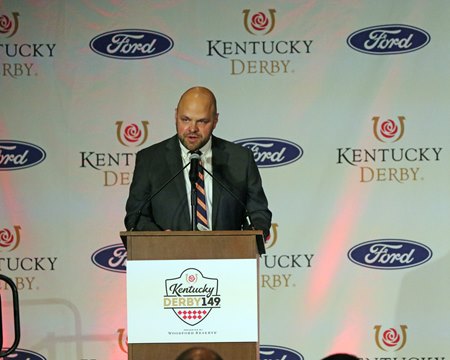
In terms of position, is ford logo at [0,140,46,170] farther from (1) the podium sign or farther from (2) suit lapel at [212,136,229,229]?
(1) the podium sign

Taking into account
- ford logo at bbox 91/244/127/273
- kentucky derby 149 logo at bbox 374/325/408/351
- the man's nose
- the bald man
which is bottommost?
kentucky derby 149 logo at bbox 374/325/408/351

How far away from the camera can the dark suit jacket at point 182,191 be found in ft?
15.2

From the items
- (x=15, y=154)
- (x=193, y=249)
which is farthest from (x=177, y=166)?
(x=15, y=154)

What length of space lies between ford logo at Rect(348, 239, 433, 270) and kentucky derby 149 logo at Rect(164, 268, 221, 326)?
2.50 m

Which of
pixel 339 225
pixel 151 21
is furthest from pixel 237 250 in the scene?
pixel 151 21

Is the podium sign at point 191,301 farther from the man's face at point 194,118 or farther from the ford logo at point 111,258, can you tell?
the ford logo at point 111,258

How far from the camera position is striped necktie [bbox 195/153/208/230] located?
4.54 metres

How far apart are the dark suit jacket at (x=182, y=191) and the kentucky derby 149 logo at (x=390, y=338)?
183cm

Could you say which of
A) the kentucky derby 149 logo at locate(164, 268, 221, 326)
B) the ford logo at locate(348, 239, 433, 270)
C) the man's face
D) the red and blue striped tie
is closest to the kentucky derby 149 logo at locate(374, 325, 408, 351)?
the ford logo at locate(348, 239, 433, 270)

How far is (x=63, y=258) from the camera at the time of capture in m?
6.25

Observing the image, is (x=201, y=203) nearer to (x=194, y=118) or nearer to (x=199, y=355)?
(x=194, y=118)

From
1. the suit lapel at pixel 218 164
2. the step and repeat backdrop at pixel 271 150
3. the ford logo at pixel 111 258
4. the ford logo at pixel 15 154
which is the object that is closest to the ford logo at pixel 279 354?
the step and repeat backdrop at pixel 271 150

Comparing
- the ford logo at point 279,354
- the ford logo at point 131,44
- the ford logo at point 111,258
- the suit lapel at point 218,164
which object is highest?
the ford logo at point 131,44

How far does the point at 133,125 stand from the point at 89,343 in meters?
1.51
